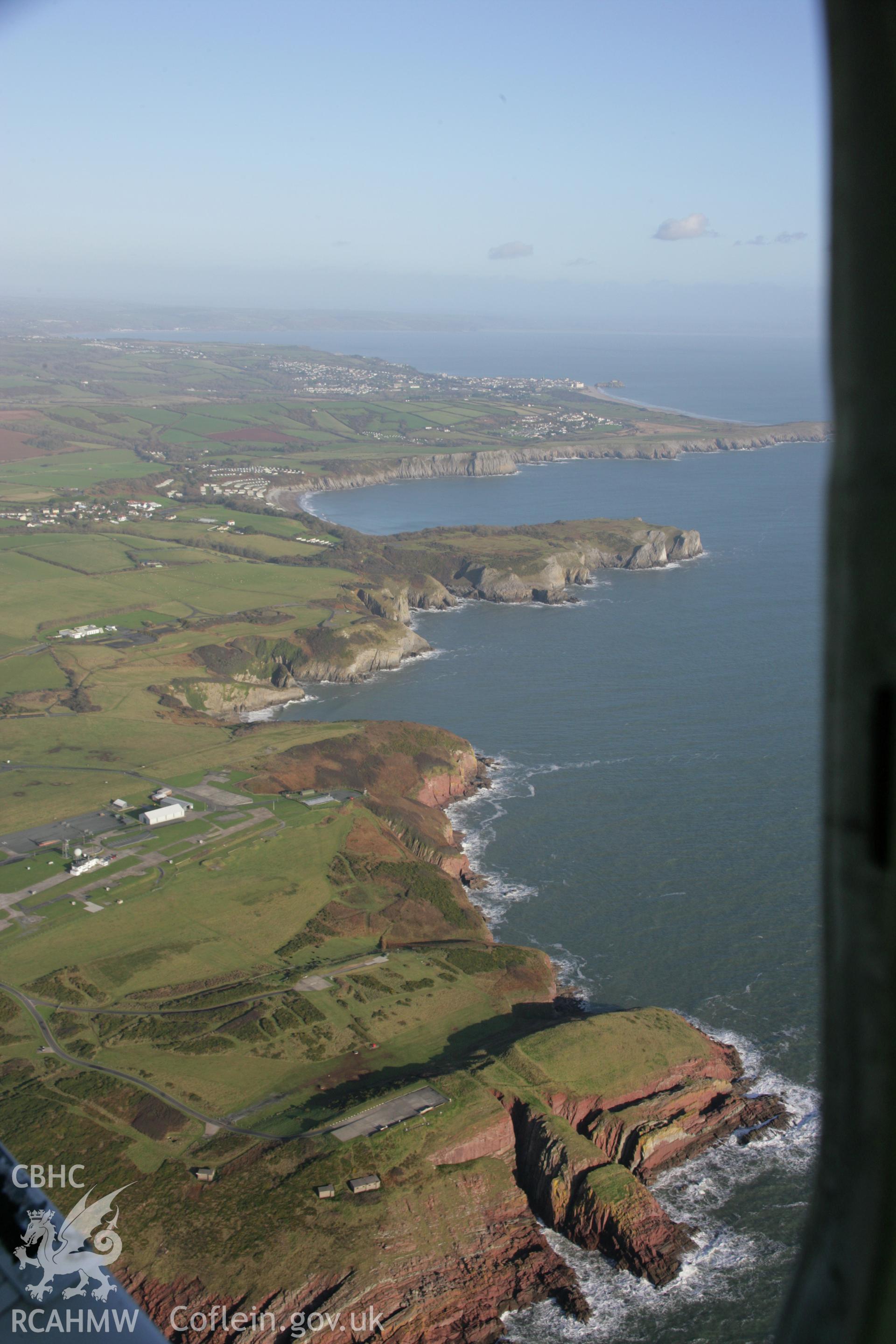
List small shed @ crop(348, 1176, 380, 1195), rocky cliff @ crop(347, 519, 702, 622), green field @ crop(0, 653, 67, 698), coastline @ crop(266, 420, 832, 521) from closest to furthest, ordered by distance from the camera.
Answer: small shed @ crop(348, 1176, 380, 1195) → green field @ crop(0, 653, 67, 698) → rocky cliff @ crop(347, 519, 702, 622) → coastline @ crop(266, 420, 832, 521)

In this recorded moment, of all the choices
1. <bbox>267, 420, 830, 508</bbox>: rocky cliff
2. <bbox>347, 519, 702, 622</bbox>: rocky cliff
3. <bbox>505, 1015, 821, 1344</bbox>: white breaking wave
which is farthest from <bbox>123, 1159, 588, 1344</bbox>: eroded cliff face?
<bbox>267, 420, 830, 508</bbox>: rocky cliff

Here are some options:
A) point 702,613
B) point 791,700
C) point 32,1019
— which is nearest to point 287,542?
point 702,613

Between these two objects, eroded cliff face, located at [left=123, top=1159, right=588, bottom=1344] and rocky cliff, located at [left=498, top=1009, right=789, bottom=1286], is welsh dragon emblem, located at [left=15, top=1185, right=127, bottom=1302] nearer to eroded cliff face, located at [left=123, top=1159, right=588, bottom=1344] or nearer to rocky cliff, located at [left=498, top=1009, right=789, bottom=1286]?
eroded cliff face, located at [left=123, top=1159, right=588, bottom=1344]

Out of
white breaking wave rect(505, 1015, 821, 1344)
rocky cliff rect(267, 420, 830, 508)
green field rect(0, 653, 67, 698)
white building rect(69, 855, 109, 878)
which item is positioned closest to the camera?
white breaking wave rect(505, 1015, 821, 1344)

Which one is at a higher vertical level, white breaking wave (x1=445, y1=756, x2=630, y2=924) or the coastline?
the coastline

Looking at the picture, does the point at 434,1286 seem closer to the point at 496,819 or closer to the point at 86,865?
the point at 86,865

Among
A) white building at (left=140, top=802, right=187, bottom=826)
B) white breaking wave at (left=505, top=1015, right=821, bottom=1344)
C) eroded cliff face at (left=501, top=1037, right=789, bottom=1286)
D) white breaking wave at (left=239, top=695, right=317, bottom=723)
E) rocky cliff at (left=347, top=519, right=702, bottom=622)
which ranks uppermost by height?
rocky cliff at (left=347, top=519, right=702, bottom=622)

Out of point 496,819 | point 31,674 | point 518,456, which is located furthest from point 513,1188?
point 518,456

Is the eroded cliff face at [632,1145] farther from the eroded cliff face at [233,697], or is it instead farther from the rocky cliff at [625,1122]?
the eroded cliff face at [233,697]
